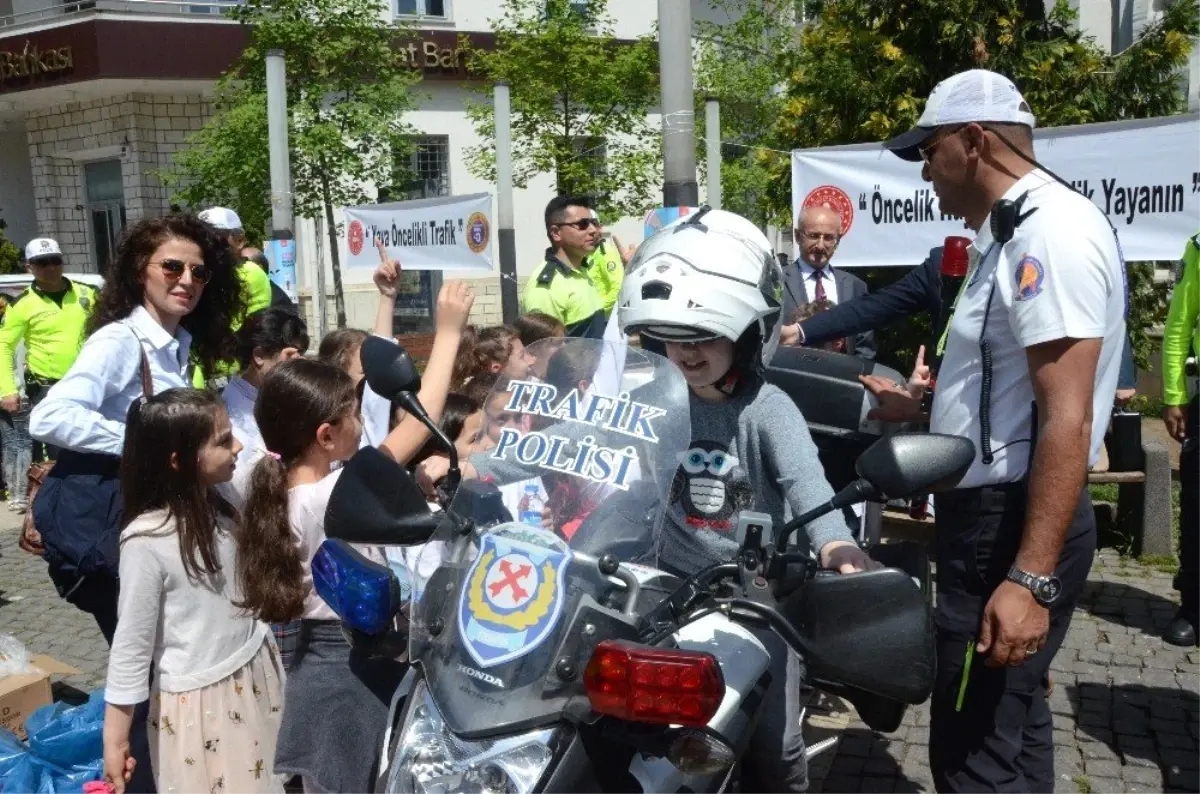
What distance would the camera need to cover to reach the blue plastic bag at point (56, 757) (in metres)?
3.88

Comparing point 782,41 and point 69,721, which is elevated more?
point 782,41

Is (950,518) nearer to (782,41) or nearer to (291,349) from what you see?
(291,349)

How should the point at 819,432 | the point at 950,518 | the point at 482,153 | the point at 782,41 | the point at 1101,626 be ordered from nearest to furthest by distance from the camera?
the point at 950,518, the point at 819,432, the point at 1101,626, the point at 482,153, the point at 782,41

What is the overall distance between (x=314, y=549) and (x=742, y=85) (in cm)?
2134

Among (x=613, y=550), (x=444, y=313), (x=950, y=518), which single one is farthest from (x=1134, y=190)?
(x=613, y=550)

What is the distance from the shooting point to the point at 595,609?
2004 mm

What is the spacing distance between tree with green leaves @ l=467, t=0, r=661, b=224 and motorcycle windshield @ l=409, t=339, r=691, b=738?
1759cm

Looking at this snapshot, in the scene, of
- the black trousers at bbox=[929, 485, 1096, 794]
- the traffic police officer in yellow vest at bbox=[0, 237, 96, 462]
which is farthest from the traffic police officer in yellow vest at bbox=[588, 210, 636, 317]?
the black trousers at bbox=[929, 485, 1096, 794]

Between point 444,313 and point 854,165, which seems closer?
point 444,313

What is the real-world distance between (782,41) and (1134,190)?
17.6 metres

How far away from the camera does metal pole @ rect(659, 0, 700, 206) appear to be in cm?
601

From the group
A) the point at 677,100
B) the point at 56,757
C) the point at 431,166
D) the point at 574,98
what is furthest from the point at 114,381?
the point at 431,166

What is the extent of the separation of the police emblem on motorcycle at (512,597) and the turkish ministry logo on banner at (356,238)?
10076mm

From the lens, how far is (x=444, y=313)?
120 inches
